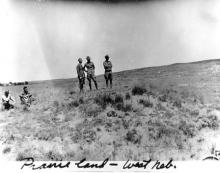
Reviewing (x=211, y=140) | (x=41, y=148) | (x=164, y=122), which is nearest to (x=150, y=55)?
(x=164, y=122)

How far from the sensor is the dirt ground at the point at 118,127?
8.13m

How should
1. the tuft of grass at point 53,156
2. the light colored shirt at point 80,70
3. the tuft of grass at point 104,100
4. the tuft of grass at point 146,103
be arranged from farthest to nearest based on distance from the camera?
the light colored shirt at point 80,70 → the tuft of grass at point 104,100 → the tuft of grass at point 146,103 → the tuft of grass at point 53,156

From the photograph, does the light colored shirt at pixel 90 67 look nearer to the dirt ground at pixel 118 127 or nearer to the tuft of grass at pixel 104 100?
the dirt ground at pixel 118 127

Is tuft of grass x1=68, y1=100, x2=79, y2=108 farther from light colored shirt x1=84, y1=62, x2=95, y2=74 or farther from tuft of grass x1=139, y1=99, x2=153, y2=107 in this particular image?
light colored shirt x1=84, y1=62, x2=95, y2=74

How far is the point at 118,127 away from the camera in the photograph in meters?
9.42

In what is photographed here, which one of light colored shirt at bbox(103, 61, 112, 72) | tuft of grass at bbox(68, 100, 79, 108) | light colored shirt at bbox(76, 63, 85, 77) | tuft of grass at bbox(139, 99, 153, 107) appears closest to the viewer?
tuft of grass at bbox(139, 99, 153, 107)

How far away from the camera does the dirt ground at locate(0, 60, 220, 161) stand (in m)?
8.13

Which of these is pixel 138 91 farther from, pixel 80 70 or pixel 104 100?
pixel 80 70

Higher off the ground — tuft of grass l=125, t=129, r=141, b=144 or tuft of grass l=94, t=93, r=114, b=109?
tuft of grass l=94, t=93, r=114, b=109

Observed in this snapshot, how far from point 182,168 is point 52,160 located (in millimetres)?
3456

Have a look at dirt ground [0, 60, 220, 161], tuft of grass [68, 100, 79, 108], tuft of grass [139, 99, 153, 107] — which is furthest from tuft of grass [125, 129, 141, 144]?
tuft of grass [68, 100, 79, 108]

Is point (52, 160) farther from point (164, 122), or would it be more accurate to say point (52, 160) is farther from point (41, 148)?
point (164, 122)

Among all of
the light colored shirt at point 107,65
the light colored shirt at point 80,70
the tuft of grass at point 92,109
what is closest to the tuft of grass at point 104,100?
the tuft of grass at point 92,109
